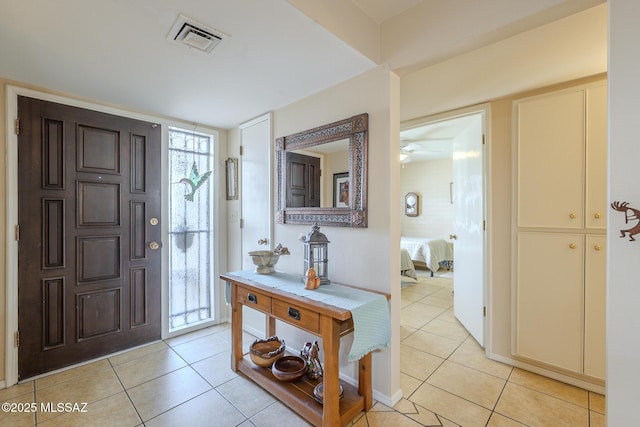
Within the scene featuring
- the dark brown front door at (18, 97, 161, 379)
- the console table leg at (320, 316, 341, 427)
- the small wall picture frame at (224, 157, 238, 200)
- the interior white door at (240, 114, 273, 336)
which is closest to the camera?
the console table leg at (320, 316, 341, 427)

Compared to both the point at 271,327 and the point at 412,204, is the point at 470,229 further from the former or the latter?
the point at 412,204

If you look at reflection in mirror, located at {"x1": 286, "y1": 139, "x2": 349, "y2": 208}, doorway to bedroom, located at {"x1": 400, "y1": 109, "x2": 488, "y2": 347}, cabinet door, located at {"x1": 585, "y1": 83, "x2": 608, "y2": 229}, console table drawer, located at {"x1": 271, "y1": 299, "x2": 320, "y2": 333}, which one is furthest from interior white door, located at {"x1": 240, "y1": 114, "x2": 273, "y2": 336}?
cabinet door, located at {"x1": 585, "y1": 83, "x2": 608, "y2": 229}

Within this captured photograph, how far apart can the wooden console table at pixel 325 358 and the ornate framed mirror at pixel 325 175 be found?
1.94 feet

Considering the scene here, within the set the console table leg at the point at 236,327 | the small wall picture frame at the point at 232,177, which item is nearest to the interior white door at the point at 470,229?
the console table leg at the point at 236,327

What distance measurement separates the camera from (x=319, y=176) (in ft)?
7.25

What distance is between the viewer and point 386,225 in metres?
1.78

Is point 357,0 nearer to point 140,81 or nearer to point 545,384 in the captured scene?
point 140,81

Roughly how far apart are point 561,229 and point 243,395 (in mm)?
2576

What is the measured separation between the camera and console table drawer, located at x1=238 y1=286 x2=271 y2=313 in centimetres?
185

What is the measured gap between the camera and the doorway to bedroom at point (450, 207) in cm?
255

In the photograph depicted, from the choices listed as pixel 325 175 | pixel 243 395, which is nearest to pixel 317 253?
pixel 325 175

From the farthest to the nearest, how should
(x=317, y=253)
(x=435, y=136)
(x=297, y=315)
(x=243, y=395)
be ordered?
1. (x=435, y=136)
2. (x=317, y=253)
3. (x=243, y=395)
4. (x=297, y=315)

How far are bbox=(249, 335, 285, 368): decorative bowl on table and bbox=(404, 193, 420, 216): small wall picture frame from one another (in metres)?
5.01

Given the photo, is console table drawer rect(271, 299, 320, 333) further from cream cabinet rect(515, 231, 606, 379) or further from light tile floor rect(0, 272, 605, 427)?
cream cabinet rect(515, 231, 606, 379)
